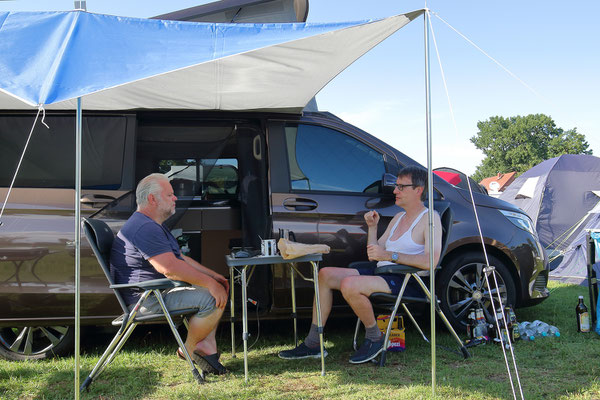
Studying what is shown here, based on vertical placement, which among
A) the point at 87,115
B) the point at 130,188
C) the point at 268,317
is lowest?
the point at 268,317

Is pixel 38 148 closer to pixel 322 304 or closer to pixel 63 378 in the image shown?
pixel 63 378

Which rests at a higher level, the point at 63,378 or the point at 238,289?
the point at 238,289

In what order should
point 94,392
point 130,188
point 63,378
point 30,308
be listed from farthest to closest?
point 130,188, point 30,308, point 63,378, point 94,392

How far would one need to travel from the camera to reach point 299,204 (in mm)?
3738

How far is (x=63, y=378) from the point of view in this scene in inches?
125

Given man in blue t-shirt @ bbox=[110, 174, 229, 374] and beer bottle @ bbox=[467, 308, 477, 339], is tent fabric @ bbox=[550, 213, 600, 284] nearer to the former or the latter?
beer bottle @ bbox=[467, 308, 477, 339]

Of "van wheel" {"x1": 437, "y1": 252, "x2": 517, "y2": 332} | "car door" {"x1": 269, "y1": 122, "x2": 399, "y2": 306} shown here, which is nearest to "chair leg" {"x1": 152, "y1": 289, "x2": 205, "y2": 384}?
"car door" {"x1": 269, "y1": 122, "x2": 399, "y2": 306}

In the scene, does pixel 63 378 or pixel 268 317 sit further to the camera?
pixel 268 317

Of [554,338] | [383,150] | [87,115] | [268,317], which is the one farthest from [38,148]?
[554,338]

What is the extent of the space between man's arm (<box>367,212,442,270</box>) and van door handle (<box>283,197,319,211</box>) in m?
0.55

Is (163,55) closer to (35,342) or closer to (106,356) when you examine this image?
(106,356)

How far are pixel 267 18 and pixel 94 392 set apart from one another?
448cm

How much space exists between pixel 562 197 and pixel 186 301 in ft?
24.0

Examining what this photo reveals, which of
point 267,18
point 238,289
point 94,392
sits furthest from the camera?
point 267,18
